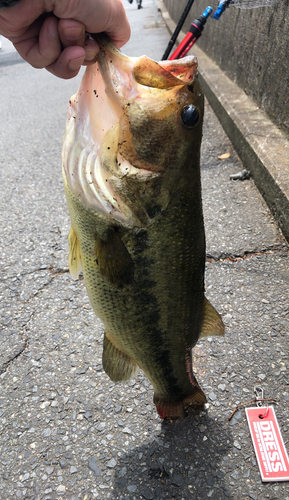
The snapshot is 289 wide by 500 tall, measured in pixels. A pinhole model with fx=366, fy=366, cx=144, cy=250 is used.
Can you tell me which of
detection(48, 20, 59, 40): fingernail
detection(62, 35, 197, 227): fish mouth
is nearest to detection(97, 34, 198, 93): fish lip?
detection(62, 35, 197, 227): fish mouth

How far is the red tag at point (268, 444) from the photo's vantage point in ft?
5.32

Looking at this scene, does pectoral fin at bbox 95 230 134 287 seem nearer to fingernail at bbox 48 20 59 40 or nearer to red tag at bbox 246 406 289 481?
fingernail at bbox 48 20 59 40

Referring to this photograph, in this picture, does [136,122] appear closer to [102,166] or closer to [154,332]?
[102,166]

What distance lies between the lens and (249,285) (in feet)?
8.30

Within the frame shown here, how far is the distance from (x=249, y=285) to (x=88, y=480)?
1.53 m

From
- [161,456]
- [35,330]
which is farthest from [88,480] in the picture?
[35,330]

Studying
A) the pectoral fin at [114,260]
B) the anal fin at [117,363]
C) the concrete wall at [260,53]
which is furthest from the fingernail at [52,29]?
the concrete wall at [260,53]

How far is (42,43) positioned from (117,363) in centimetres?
128

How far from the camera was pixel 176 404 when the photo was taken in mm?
1711

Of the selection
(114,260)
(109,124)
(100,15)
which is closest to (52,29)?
(100,15)

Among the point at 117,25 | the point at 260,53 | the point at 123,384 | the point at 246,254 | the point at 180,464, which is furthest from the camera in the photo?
the point at 260,53

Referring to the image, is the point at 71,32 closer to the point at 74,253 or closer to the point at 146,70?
the point at 146,70

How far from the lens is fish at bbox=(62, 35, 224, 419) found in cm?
118

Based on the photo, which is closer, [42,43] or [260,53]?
[42,43]
